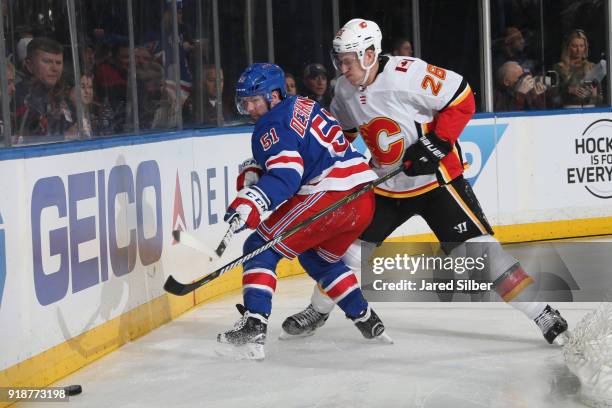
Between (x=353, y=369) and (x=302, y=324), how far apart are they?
0.54 metres

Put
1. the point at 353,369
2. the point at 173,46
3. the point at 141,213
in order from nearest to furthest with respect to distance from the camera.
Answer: the point at 353,369
the point at 141,213
the point at 173,46

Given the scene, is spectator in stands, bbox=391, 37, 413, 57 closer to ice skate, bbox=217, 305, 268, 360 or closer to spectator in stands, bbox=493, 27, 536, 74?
spectator in stands, bbox=493, 27, 536, 74

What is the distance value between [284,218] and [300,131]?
32 centimetres

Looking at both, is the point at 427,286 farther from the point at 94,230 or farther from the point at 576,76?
the point at 576,76

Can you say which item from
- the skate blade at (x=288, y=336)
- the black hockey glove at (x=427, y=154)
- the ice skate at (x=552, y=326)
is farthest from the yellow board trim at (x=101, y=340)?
the ice skate at (x=552, y=326)

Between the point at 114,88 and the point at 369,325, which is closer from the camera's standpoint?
the point at 369,325

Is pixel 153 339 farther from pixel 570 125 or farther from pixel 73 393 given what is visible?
pixel 570 125

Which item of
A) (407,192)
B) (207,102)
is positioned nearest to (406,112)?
(407,192)

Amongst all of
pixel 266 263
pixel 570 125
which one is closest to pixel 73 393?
pixel 266 263

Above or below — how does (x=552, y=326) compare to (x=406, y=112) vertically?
below

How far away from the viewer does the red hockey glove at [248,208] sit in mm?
3863

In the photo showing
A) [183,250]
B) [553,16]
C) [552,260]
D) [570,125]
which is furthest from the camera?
[553,16]

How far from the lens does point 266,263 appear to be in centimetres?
405

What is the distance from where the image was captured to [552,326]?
4133 mm
